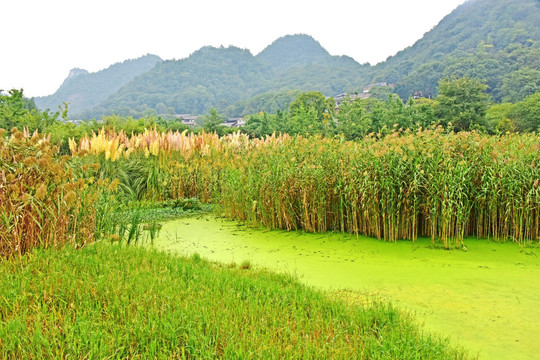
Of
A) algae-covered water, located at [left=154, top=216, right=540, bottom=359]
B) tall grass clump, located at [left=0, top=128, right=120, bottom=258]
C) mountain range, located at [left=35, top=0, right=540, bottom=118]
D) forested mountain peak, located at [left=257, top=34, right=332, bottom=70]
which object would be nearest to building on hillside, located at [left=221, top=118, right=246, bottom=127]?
mountain range, located at [left=35, top=0, right=540, bottom=118]

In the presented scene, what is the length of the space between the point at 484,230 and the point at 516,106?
37.5 m

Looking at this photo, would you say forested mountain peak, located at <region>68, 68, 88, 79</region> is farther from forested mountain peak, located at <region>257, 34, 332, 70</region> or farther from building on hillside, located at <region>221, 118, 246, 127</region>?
building on hillside, located at <region>221, 118, 246, 127</region>

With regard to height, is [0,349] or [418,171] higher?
[418,171]

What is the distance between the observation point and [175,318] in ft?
8.31

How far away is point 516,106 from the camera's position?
36656 millimetres

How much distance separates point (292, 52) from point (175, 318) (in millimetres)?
147868

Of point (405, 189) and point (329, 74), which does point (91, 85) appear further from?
point (405, 189)

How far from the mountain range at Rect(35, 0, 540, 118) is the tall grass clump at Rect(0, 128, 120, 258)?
178ft

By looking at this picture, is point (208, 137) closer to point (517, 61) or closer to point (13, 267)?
point (13, 267)

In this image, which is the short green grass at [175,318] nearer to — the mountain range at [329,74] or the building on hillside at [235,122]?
the building on hillside at [235,122]

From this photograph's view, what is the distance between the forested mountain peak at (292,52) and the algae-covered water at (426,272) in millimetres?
129682

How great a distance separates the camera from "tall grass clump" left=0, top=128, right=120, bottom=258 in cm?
347

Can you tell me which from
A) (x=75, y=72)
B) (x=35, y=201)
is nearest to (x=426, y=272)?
(x=35, y=201)

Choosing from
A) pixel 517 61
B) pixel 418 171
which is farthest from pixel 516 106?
pixel 418 171
